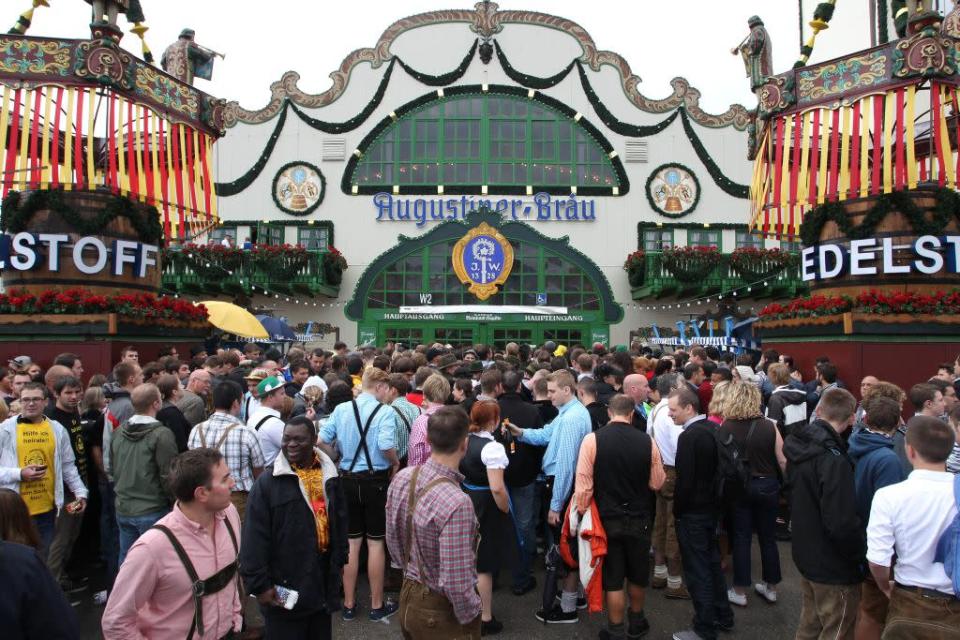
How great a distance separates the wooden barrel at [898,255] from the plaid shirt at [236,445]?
9553 mm

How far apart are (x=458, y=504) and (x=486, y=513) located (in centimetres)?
177

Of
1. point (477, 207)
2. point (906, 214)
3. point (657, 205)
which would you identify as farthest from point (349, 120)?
point (906, 214)

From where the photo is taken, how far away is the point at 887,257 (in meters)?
9.85

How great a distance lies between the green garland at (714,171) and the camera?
22062mm

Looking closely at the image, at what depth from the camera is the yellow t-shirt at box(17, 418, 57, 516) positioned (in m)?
4.62

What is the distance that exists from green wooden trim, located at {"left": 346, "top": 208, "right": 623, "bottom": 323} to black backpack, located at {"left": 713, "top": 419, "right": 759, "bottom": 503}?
1683cm

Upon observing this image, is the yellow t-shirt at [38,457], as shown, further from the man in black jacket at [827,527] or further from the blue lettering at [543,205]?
the blue lettering at [543,205]

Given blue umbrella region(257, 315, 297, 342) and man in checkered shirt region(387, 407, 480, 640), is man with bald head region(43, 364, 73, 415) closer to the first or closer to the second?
man in checkered shirt region(387, 407, 480, 640)

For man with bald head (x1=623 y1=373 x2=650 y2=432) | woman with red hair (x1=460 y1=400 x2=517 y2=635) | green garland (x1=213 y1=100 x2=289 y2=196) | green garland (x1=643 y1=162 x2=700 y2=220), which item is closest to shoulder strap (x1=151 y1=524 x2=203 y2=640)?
woman with red hair (x1=460 y1=400 x2=517 y2=635)

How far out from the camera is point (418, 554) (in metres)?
3.10

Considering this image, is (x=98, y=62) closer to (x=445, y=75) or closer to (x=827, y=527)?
(x=827, y=527)

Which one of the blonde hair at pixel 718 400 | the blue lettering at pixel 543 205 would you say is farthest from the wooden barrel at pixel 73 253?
the blue lettering at pixel 543 205

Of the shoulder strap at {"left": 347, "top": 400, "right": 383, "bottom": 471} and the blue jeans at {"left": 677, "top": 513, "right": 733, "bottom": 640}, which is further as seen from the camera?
the shoulder strap at {"left": 347, "top": 400, "right": 383, "bottom": 471}

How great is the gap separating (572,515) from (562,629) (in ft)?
3.40
